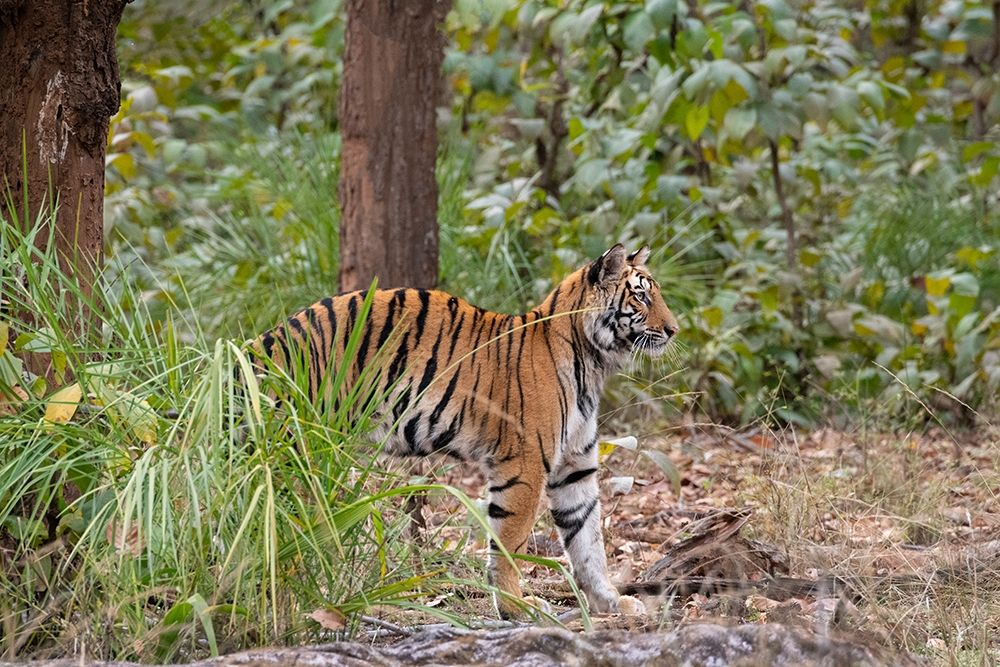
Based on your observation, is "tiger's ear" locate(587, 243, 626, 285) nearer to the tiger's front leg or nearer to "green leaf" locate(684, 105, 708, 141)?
the tiger's front leg

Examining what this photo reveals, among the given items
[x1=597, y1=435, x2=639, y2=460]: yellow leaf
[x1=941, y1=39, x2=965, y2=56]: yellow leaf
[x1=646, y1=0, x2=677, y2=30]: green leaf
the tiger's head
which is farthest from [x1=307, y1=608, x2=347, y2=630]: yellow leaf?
[x1=941, y1=39, x2=965, y2=56]: yellow leaf

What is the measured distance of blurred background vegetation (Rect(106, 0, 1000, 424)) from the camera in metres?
7.46

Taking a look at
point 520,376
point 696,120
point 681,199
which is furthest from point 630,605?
point 681,199

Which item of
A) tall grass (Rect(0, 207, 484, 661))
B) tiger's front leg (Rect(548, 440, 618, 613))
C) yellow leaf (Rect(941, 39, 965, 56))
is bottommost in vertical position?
tiger's front leg (Rect(548, 440, 618, 613))

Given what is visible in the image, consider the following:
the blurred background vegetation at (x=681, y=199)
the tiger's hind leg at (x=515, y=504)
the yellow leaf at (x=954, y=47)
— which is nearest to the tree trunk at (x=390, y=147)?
the blurred background vegetation at (x=681, y=199)

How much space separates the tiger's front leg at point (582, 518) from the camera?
486 centimetres

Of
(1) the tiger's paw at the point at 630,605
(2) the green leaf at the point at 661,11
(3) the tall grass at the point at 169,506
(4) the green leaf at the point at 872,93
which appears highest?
(2) the green leaf at the point at 661,11

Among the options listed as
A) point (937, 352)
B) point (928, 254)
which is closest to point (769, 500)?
point (937, 352)

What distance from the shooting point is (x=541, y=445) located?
15.6 feet

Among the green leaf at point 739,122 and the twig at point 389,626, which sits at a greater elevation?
the green leaf at point 739,122

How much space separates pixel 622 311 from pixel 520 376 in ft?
1.62

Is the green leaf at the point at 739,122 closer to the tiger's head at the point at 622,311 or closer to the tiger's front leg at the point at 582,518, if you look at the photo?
the tiger's head at the point at 622,311

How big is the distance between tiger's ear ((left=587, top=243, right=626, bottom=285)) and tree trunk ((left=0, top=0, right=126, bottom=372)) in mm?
1948

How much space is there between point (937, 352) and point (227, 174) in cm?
474
